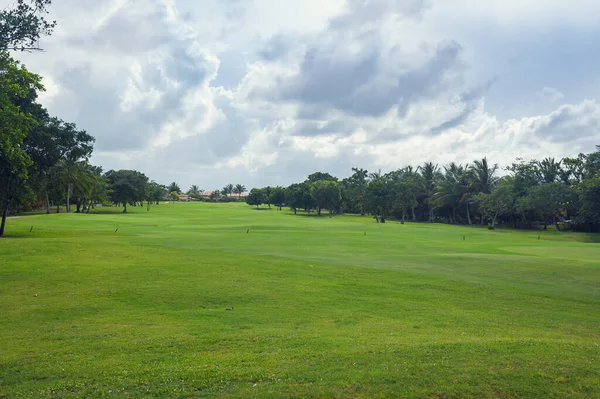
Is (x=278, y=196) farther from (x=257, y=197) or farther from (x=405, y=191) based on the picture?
(x=405, y=191)

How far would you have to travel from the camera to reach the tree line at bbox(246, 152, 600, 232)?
75812 mm

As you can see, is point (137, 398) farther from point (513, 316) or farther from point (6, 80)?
point (6, 80)

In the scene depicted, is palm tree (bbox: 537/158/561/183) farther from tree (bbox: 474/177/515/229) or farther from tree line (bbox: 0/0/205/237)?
tree line (bbox: 0/0/205/237)

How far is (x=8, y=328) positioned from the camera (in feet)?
39.0

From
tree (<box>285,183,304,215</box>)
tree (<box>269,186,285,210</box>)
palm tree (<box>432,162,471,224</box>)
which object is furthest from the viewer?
tree (<box>269,186,285,210</box>)

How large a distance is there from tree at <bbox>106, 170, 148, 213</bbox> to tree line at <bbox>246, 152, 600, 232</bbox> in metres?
44.2

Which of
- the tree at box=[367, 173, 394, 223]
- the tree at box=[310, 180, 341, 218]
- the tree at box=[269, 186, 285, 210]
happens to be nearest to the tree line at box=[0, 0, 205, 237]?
the tree at box=[367, 173, 394, 223]

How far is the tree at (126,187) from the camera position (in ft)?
365

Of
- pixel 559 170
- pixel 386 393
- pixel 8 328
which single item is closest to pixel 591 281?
pixel 386 393

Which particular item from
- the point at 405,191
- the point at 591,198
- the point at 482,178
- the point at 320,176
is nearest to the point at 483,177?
the point at 482,178

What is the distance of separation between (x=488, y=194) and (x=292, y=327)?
8842 cm

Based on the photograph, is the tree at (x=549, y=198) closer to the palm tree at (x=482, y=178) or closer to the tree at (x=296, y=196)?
the palm tree at (x=482, y=178)

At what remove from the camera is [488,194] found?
92.3m

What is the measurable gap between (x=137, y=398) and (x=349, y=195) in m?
120
